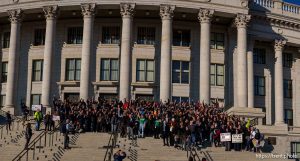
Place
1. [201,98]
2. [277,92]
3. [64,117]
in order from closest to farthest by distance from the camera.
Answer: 1. [64,117]
2. [201,98]
3. [277,92]

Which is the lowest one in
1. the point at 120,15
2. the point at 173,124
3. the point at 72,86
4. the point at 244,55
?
the point at 173,124

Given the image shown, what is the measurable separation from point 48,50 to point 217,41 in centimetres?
1574

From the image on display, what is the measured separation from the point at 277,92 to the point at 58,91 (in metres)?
21.0

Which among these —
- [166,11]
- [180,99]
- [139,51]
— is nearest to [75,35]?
[139,51]

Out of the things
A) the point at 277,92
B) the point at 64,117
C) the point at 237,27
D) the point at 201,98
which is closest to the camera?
the point at 64,117

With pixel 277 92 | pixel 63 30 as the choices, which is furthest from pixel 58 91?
pixel 277 92

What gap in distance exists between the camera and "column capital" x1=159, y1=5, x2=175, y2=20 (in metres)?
45.9

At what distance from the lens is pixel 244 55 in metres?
47.3

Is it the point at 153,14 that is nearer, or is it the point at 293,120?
the point at 153,14

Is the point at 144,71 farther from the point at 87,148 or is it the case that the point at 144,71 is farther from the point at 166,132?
the point at 87,148

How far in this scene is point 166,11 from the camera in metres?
45.9

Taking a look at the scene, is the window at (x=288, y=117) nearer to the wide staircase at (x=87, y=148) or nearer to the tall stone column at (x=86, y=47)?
the tall stone column at (x=86, y=47)

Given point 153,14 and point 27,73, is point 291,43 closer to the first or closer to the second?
point 153,14

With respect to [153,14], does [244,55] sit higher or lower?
lower
